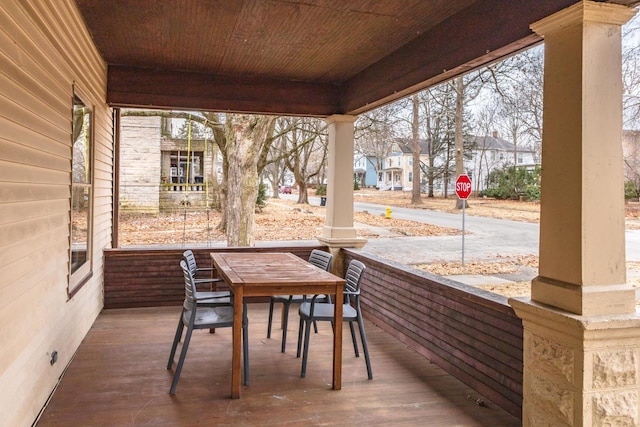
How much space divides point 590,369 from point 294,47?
338 centimetres

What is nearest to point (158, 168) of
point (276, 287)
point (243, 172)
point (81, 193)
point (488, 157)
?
point (243, 172)

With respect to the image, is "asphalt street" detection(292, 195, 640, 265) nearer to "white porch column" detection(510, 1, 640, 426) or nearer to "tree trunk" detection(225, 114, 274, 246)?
"tree trunk" detection(225, 114, 274, 246)

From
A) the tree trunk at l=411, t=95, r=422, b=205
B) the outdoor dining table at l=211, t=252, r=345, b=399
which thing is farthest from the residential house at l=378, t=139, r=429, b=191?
the outdoor dining table at l=211, t=252, r=345, b=399

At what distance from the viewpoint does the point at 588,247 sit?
7.54ft

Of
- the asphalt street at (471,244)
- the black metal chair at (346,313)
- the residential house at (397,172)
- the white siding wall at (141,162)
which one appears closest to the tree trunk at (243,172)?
the asphalt street at (471,244)

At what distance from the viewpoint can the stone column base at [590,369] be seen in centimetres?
220

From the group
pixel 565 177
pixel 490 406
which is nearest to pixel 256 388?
pixel 490 406

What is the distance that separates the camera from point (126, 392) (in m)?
3.11

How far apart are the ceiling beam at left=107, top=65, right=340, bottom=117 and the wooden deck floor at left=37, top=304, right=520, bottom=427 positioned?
249 cm

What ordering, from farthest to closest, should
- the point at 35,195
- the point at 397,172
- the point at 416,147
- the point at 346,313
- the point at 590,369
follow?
the point at 397,172
the point at 416,147
the point at 346,313
the point at 35,195
the point at 590,369

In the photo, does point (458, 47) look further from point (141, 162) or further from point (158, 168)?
point (141, 162)

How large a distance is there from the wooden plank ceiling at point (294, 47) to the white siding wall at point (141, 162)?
9034 mm

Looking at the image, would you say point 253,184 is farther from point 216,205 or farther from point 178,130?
point 178,130

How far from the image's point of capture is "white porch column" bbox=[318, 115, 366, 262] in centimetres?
579
